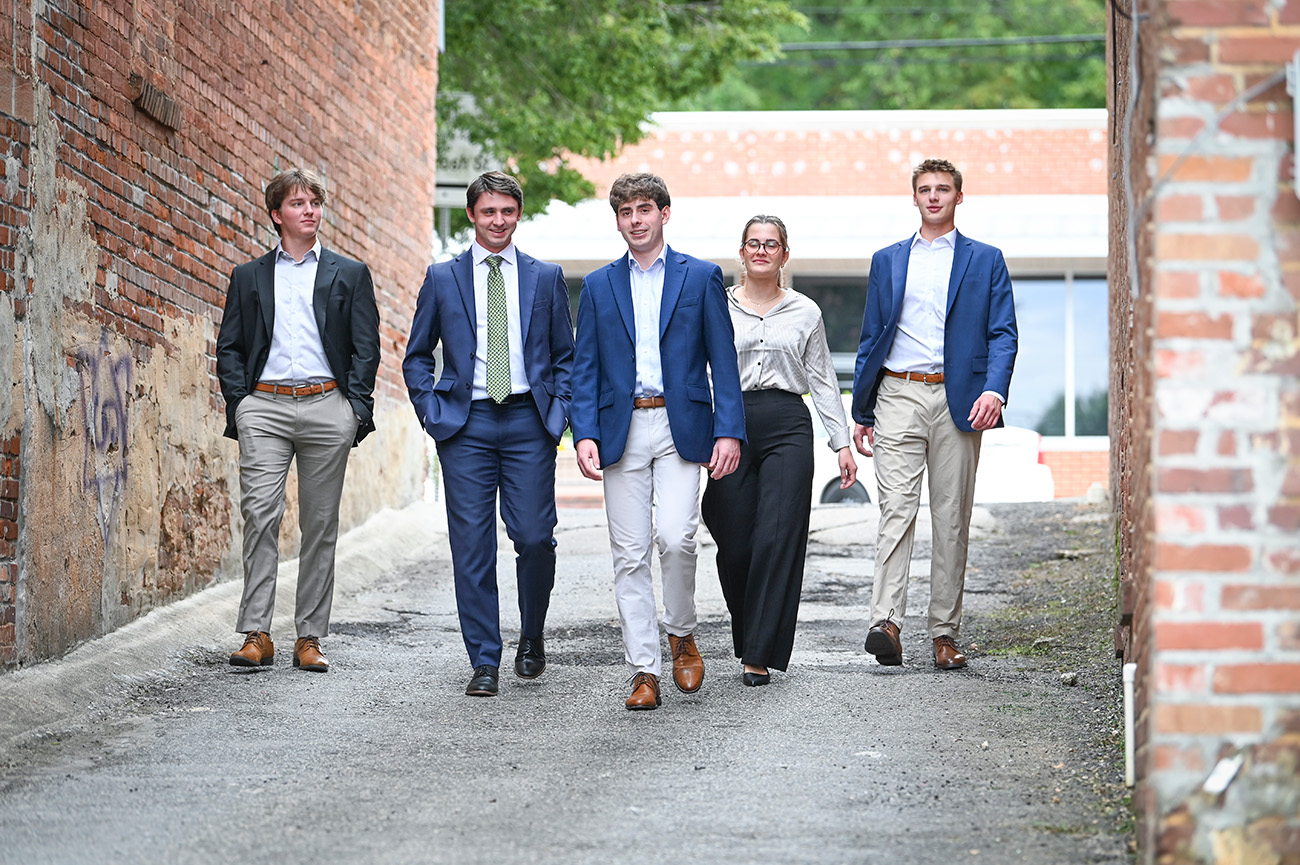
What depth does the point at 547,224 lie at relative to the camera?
2292cm

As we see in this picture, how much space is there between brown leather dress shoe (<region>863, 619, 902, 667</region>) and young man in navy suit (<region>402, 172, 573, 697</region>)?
136 cm

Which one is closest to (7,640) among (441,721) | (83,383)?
(83,383)

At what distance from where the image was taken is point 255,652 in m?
6.88

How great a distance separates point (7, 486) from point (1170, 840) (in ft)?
14.5

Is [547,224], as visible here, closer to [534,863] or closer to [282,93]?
[282,93]

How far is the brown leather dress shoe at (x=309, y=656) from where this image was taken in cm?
686

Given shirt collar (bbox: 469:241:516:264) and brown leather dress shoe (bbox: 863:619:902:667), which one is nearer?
shirt collar (bbox: 469:241:516:264)

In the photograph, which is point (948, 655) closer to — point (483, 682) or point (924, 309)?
point (924, 309)

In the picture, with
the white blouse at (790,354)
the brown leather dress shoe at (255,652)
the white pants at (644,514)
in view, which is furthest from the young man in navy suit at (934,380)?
the brown leather dress shoe at (255,652)

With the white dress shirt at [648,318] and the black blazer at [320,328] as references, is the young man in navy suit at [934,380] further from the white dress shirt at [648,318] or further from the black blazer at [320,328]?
the black blazer at [320,328]

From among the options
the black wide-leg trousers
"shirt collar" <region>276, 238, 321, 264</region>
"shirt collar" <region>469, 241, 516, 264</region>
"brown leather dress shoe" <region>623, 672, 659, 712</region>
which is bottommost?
"brown leather dress shoe" <region>623, 672, 659, 712</region>

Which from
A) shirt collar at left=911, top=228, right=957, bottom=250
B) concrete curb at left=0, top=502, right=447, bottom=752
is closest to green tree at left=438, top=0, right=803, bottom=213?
concrete curb at left=0, top=502, right=447, bottom=752

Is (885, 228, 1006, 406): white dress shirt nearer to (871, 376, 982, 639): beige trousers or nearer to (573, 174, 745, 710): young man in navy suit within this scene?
(871, 376, 982, 639): beige trousers

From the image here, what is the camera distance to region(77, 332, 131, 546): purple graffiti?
22.5 ft
